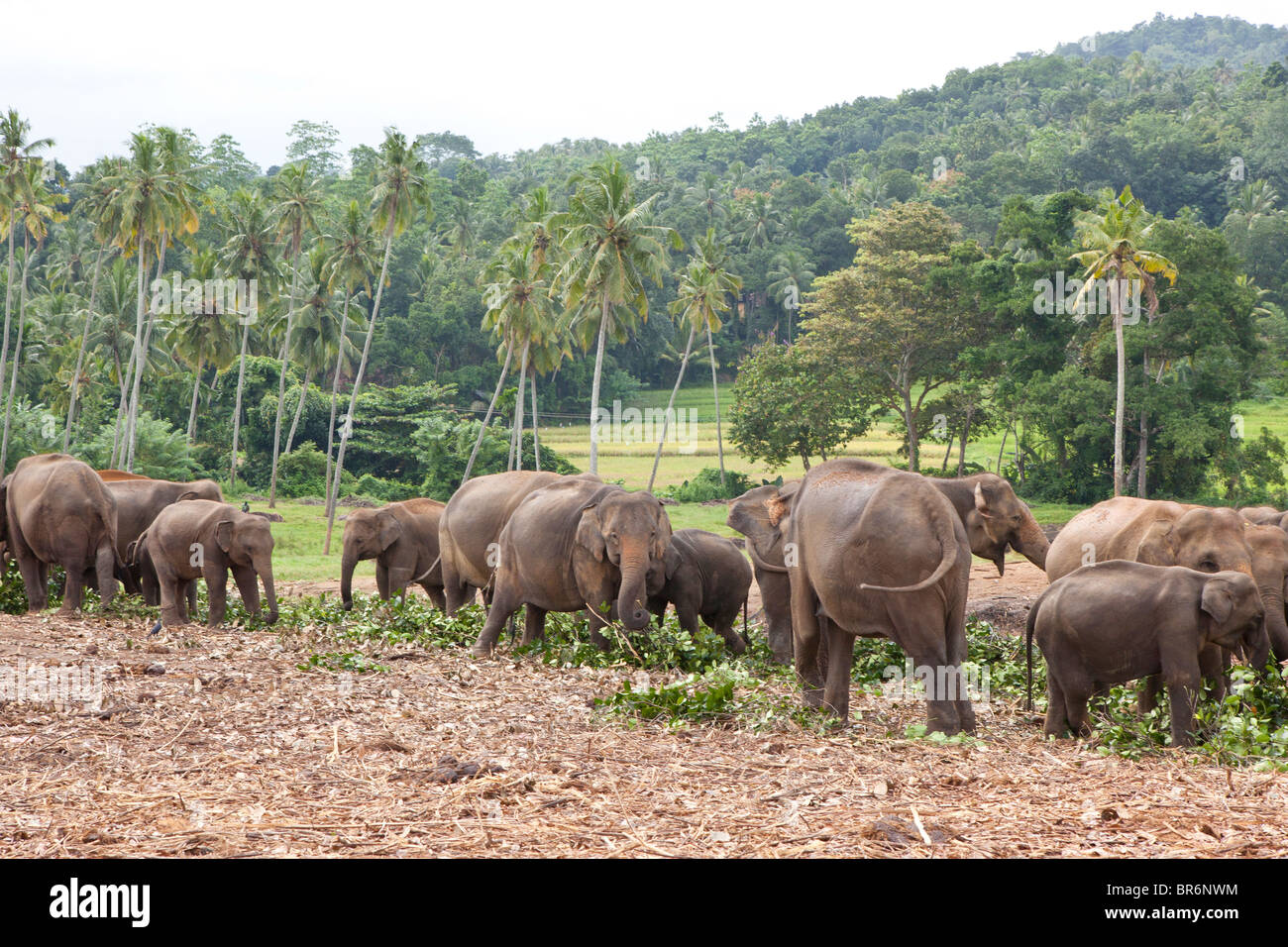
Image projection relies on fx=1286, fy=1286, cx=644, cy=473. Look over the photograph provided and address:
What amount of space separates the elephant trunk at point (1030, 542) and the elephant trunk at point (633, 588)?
3.54 metres

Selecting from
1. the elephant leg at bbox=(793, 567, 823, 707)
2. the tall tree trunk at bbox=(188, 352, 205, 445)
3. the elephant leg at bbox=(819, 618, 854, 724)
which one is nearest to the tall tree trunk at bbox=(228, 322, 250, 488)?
the tall tree trunk at bbox=(188, 352, 205, 445)

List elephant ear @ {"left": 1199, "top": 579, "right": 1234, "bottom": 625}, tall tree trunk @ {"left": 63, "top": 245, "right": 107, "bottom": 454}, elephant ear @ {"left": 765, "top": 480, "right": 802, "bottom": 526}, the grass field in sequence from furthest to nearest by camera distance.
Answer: tall tree trunk @ {"left": 63, "top": 245, "right": 107, "bottom": 454} < the grass field < elephant ear @ {"left": 765, "top": 480, "right": 802, "bottom": 526} < elephant ear @ {"left": 1199, "top": 579, "right": 1234, "bottom": 625}

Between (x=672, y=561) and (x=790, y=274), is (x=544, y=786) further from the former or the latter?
(x=790, y=274)

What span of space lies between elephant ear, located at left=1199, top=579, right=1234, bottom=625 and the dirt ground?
1.28 m

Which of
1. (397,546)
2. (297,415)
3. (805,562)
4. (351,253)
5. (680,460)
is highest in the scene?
(351,253)

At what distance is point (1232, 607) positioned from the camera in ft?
27.2

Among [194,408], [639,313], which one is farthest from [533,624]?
[194,408]

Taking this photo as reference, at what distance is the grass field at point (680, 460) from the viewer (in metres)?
37.4

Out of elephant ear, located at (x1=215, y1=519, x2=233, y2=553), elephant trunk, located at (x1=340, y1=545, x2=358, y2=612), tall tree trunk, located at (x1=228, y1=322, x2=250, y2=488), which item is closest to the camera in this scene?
elephant ear, located at (x1=215, y1=519, x2=233, y2=553)

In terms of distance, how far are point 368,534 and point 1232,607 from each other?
11.6 m

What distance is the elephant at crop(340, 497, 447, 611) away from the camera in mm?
17109

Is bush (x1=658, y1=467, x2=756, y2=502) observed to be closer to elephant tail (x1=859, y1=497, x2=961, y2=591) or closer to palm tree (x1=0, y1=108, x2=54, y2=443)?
palm tree (x1=0, y1=108, x2=54, y2=443)
